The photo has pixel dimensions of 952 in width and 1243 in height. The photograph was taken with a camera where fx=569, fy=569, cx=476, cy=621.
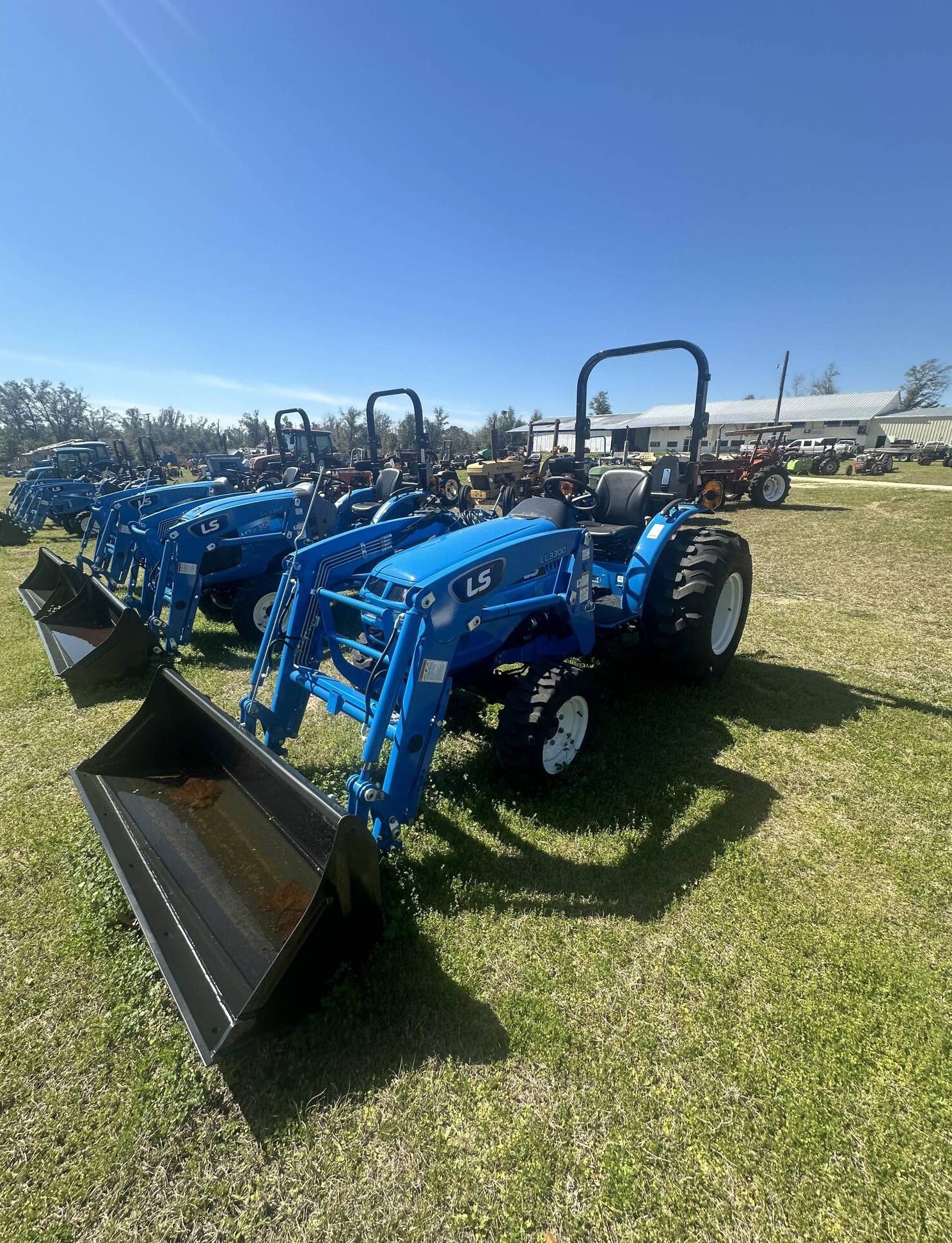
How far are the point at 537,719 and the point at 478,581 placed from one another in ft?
2.50

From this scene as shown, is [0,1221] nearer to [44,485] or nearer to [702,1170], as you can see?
[702,1170]

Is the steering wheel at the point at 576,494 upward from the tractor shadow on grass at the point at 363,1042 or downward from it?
upward

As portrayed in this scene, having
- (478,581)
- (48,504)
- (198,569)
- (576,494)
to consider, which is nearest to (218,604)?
(198,569)

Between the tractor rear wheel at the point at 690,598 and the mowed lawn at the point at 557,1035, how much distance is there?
34.0 inches

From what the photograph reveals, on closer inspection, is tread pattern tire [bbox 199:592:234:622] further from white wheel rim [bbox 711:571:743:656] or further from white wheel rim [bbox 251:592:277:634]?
white wheel rim [bbox 711:571:743:656]

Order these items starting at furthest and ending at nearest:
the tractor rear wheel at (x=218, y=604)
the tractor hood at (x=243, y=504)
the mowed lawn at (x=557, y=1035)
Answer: the tractor rear wheel at (x=218, y=604)
the tractor hood at (x=243, y=504)
the mowed lawn at (x=557, y=1035)

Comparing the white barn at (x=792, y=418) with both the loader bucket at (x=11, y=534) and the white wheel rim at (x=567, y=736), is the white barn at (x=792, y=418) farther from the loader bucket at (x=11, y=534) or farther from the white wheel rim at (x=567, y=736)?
the white wheel rim at (x=567, y=736)

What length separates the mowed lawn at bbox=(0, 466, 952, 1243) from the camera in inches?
60.0

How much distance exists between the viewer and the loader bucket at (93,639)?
4.68 m

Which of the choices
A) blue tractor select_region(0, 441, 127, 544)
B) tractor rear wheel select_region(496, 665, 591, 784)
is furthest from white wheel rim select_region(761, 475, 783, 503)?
blue tractor select_region(0, 441, 127, 544)

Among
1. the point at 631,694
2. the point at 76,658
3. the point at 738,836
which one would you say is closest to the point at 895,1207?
the point at 738,836

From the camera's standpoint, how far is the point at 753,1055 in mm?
1855

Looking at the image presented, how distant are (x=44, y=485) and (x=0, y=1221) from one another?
17.4 m

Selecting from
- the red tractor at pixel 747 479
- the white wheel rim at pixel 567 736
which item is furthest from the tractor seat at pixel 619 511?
the red tractor at pixel 747 479
